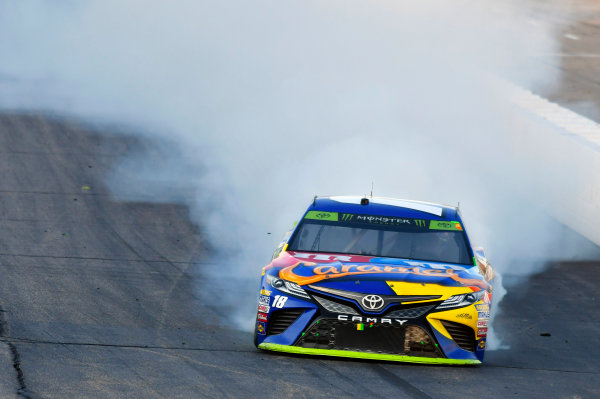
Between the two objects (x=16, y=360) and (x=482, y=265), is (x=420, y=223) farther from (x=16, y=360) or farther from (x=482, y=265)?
(x=16, y=360)

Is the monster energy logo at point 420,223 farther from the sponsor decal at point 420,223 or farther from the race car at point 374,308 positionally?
the race car at point 374,308

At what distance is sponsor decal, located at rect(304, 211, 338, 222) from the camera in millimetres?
10203

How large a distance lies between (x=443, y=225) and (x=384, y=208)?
58 cm

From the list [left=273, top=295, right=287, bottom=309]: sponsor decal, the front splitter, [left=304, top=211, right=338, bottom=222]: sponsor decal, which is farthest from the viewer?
[left=304, top=211, right=338, bottom=222]: sponsor decal

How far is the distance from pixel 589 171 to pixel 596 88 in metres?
15.0

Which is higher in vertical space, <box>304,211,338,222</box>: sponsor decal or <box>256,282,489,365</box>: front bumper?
<box>304,211,338,222</box>: sponsor decal

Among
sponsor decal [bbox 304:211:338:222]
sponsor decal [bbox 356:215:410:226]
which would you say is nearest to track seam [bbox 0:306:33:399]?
sponsor decal [bbox 304:211:338:222]

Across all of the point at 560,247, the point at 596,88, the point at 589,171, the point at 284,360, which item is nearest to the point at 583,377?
the point at 284,360

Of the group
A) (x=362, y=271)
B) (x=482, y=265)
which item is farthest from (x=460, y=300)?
(x=482, y=265)

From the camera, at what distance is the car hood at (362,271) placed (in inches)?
351

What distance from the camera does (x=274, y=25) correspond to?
30.7 meters

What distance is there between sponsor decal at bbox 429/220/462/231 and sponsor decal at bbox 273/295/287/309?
5.97 ft

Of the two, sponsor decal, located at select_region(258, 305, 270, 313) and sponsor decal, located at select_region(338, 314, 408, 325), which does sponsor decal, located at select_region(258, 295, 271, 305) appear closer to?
sponsor decal, located at select_region(258, 305, 270, 313)

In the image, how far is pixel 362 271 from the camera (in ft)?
29.8
